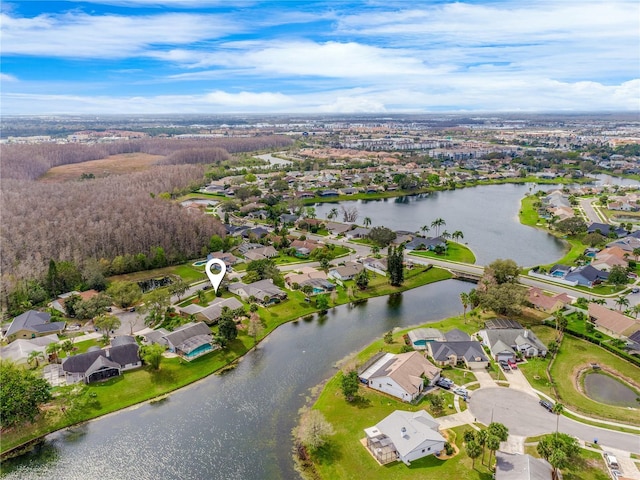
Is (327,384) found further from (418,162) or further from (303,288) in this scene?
(418,162)

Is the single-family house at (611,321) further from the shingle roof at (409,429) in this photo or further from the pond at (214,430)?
the shingle roof at (409,429)

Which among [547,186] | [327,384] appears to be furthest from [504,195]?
[327,384]

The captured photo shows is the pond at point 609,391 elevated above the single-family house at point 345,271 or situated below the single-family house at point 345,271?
below

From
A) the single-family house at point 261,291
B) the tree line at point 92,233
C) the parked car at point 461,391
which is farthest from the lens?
the tree line at point 92,233

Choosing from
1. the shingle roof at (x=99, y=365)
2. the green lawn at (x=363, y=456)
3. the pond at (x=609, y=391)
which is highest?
Answer: the shingle roof at (x=99, y=365)

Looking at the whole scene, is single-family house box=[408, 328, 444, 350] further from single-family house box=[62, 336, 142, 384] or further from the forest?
the forest

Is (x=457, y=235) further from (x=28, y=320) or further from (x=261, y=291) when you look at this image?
(x=28, y=320)

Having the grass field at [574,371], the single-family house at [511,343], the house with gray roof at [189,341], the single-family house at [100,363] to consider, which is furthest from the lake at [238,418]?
the grass field at [574,371]

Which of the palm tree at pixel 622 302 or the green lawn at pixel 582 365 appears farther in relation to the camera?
the palm tree at pixel 622 302
